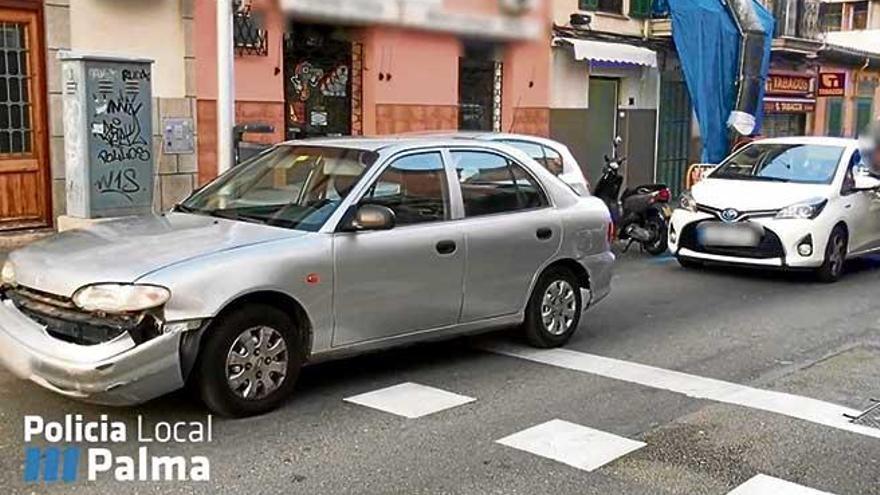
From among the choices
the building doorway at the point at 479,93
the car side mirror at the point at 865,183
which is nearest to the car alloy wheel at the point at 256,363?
the car side mirror at the point at 865,183

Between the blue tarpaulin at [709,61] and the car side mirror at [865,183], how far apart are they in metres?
5.77

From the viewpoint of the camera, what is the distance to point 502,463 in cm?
488

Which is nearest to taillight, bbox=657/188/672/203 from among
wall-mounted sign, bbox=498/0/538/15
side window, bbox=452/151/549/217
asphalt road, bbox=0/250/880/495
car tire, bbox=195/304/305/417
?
wall-mounted sign, bbox=498/0/538/15

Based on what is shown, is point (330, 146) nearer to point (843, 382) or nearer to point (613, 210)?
point (843, 382)

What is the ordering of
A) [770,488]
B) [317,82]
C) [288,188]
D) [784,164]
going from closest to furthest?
[770,488] < [288,188] < [784,164] < [317,82]

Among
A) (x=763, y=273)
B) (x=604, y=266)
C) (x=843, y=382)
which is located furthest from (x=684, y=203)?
(x=843, y=382)

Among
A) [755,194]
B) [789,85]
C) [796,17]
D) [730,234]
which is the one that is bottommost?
[730,234]

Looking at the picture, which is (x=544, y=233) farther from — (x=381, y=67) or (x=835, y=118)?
(x=835, y=118)

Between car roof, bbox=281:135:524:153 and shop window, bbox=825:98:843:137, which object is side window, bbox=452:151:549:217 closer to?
car roof, bbox=281:135:524:153

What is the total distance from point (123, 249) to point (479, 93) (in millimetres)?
11633

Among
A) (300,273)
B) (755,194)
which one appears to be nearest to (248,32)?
(755,194)

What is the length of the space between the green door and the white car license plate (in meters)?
9.26

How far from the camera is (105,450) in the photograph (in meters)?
4.95

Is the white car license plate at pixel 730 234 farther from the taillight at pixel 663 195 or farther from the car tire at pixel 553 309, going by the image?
the car tire at pixel 553 309
